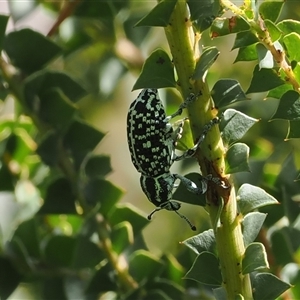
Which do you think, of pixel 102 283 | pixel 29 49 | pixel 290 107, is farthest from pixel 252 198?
pixel 29 49

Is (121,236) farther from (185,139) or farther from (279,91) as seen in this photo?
(279,91)

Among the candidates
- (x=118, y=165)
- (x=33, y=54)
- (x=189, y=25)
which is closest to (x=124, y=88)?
(x=118, y=165)

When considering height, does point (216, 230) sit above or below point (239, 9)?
below

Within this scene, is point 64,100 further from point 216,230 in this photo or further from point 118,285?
point 216,230

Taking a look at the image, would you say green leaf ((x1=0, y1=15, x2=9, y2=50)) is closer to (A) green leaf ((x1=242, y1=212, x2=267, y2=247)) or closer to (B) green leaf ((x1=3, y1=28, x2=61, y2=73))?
(B) green leaf ((x1=3, y1=28, x2=61, y2=73))

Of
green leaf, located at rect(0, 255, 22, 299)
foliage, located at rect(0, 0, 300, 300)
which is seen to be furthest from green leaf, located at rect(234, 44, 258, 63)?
green leaf, located at rect(0, 255, 22, 299)

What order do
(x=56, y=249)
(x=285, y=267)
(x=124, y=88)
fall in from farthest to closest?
(x=124, y=88) < (x=56, y=249) < (x=285, y=267)

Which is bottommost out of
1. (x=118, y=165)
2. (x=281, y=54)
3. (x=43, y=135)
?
(x=118, y=165)
